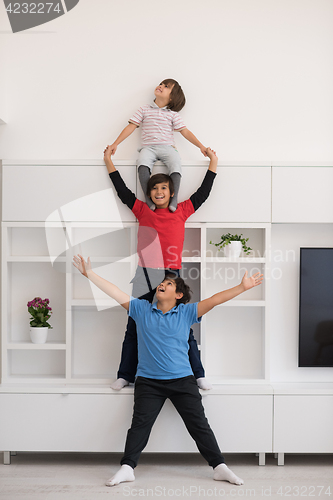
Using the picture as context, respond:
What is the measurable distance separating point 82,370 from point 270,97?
198 cm

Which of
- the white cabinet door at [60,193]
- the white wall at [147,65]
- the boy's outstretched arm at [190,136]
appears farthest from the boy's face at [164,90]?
the white cabinet door at [60,193]

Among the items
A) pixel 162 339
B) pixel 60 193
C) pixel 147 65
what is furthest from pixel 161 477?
pixel 147 65

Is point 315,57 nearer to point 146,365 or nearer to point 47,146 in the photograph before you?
point 47,146

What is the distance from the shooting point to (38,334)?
2.40 m

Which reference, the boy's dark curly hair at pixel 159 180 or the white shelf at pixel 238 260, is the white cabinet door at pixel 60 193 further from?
the white shelf at pixel 238 260

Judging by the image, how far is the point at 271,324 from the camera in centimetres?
257

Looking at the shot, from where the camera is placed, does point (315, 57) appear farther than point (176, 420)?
Yes

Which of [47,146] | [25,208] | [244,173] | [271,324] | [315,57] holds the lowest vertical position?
[271,324]

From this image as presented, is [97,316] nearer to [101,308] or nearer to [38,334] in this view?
[101,308]

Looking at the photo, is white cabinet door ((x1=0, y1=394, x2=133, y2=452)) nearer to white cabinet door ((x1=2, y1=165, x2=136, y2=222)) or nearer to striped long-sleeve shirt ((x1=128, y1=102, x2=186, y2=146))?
white cabinet door ((x1=2, y1=165, x2=136, y2=222))

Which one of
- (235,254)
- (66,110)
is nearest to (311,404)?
(235,254)

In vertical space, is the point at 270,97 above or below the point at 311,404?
above

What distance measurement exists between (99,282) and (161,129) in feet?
3.05

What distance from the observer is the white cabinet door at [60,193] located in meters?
2.35
